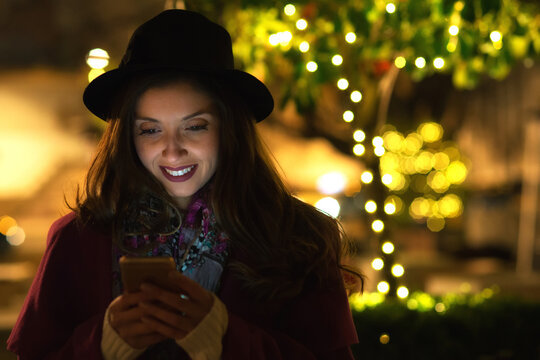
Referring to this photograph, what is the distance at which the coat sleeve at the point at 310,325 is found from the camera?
199 cm

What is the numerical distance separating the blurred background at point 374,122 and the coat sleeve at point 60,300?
251 mm

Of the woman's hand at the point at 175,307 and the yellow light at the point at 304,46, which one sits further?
the yellow light at the point at 304,46

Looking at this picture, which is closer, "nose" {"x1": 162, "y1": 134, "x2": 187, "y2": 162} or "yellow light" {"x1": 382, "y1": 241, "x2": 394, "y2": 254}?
"nose" {"x1": 162, "y1": 134, "x2": 187, "y2": 162}

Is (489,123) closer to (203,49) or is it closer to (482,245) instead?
(482,245)

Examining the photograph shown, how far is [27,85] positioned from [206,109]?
2164cm

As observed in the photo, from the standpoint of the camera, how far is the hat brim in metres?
2.10

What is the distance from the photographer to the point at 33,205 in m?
22.5

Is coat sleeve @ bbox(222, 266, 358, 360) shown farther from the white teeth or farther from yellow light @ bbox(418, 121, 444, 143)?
yellow light @ bbox(418, 121, 444, 143)

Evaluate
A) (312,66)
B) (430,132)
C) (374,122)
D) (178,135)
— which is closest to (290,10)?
(312,66)

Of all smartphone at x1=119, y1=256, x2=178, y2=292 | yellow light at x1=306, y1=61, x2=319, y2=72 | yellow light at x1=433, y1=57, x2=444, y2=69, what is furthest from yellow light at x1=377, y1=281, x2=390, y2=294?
smartphone at x1=119, y1=256, x2=178, y2=292

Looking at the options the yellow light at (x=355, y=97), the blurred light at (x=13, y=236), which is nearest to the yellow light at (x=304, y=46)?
the yellow light at (x=355, y=97)

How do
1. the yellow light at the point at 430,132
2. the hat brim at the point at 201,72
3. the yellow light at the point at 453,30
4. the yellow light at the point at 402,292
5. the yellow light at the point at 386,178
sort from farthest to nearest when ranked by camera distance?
the yellow light at the point at 430,132, the yellow light at the point at 386,178, the yellow light at the point at 402,292, the yellow light at the point at 453,30, the hat brim at the point at 201,72

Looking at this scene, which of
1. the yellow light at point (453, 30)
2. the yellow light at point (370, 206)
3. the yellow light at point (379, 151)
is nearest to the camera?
the yellow light at point (453, 30)

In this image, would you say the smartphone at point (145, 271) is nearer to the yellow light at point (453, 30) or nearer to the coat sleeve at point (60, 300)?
the coat sleeve at point (60, 300)
